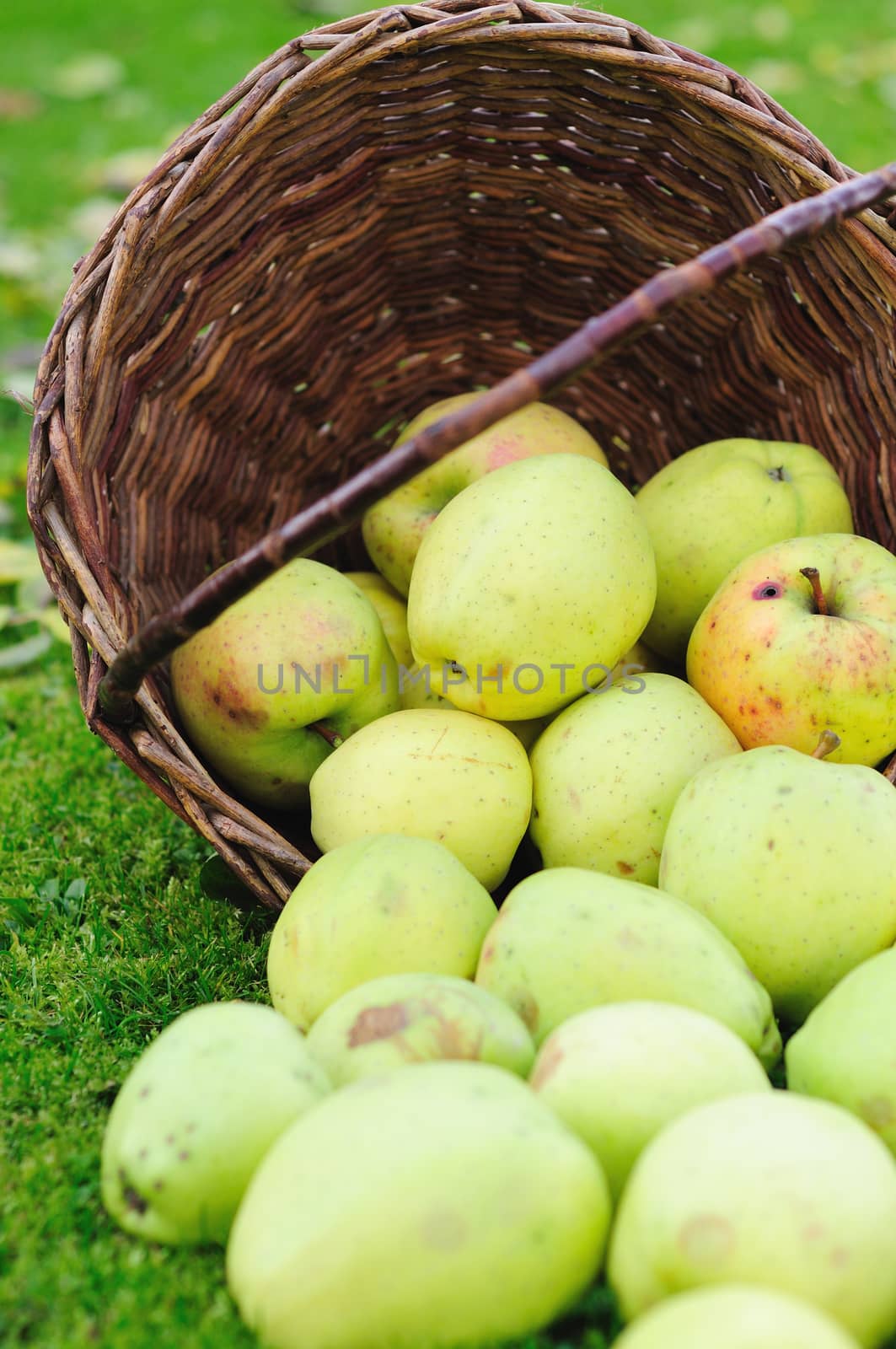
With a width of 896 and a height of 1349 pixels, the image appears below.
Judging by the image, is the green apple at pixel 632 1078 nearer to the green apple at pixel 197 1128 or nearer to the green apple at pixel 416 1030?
the green apple at pixel 416 1030

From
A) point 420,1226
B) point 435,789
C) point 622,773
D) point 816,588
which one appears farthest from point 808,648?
point 420,1226

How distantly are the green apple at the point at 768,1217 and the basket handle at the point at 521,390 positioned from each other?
25.1 inches

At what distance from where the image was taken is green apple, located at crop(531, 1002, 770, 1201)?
3.20ft

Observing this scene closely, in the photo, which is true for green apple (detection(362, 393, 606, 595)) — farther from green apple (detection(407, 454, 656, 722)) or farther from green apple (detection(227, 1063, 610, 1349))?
green apple (detection(227, 1063, 610, 1349))

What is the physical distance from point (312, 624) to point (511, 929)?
0.57 m

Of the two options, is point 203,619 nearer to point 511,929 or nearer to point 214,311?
point 511,929

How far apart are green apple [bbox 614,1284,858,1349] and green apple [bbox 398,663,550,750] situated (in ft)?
2.87

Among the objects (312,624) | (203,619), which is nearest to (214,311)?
(312,624)

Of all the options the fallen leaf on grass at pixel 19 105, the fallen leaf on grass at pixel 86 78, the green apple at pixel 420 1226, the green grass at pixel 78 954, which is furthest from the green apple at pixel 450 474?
the fallen leaf on grass at pixel 86 78

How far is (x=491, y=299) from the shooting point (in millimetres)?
1984

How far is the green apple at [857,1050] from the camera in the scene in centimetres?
104

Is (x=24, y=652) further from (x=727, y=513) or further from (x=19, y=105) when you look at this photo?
(x=19, y=105)

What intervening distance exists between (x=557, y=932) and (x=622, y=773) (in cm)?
33

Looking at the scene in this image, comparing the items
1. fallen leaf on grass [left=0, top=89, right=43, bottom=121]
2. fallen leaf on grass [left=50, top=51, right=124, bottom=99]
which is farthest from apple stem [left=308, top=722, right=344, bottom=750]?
fallen leaf on grass [left=50, top=51, right=124, bottom=99]
